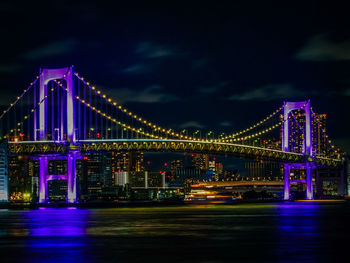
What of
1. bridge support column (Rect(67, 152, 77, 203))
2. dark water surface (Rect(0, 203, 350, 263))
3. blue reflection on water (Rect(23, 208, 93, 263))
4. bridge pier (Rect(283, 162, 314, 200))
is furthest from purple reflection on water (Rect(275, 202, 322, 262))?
bridge pier (Rect(283, 162, 314, 200))

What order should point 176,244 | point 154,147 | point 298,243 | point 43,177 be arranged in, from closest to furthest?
1. point 176,244
2. point 298,243
3. point 43,177
4. point 154,147

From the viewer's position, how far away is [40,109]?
73625 mm

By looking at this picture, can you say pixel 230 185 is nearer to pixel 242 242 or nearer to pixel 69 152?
pixel 69 152

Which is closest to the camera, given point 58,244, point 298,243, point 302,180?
point 298,243

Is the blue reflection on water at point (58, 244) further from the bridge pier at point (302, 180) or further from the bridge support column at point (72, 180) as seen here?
the bridge pier at point (302, 180)

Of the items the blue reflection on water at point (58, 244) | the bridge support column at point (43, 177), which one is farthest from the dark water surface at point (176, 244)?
the bridge support column at point (43, 177)

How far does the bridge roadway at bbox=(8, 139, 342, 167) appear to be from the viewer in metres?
73.0

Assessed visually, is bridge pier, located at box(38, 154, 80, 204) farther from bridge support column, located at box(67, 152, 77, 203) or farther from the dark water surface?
the dark water surface

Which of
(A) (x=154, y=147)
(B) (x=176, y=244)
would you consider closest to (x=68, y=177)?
(A) (x=154, y=147)

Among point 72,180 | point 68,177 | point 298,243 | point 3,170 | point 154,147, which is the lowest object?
point 298,243

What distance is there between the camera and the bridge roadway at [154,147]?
7300 centimetres

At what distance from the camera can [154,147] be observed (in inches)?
3147

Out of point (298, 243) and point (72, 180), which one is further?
point (72, 180)

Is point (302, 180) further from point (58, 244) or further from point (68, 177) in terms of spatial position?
point (58, 244)
